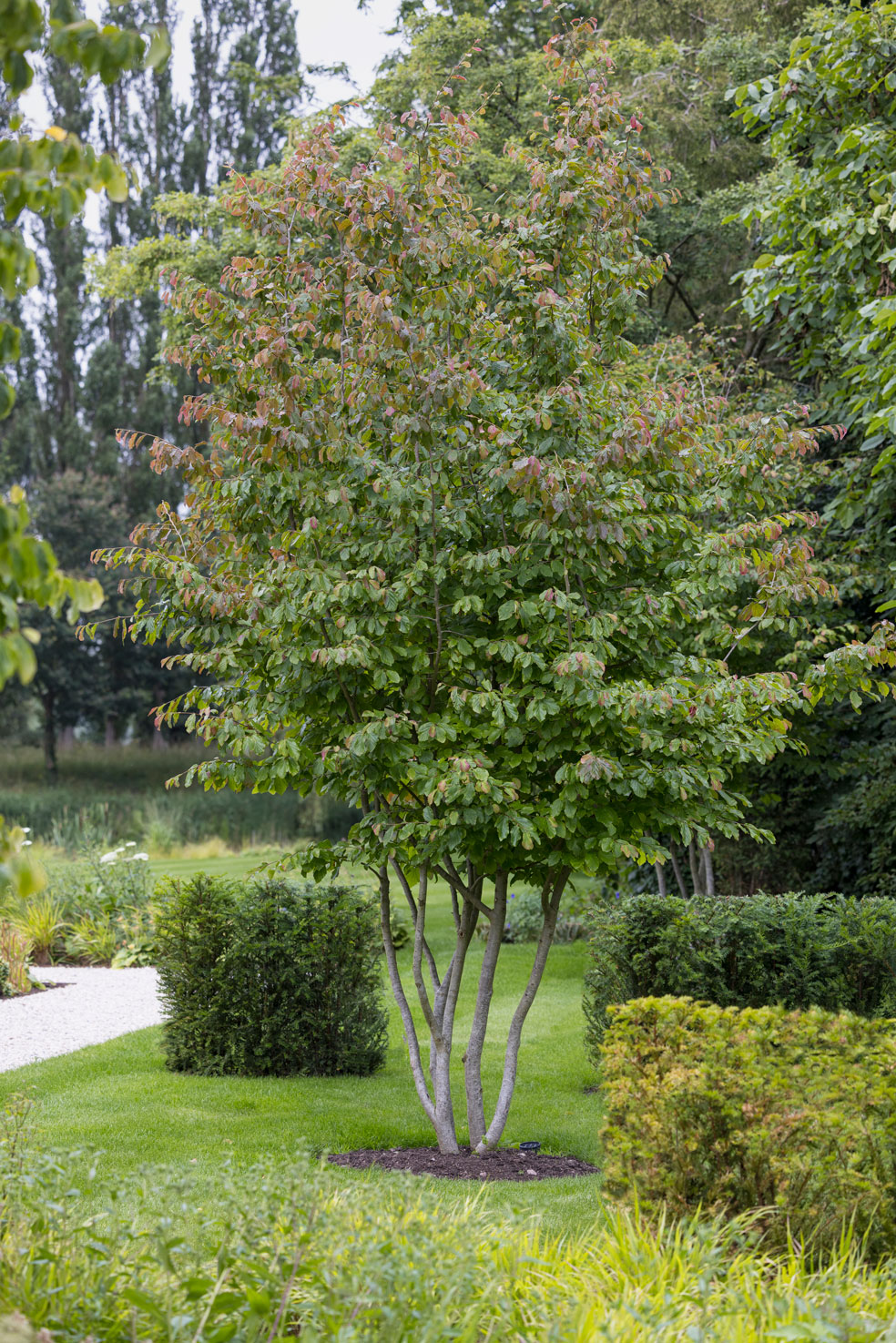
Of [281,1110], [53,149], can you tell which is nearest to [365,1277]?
[53,149]

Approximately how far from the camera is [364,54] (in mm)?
18578

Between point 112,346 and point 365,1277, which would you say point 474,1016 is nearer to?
point 365,1277

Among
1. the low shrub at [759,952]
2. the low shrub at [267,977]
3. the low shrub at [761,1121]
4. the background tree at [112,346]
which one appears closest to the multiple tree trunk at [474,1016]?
the low shrub at [759,952]

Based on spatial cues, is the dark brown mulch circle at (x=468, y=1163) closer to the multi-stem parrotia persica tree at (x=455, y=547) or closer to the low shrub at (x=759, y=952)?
the multi-stem parrotia persica tree at (x=455, y=547)

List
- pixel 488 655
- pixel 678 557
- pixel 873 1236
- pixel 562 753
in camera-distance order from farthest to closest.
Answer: pixel 678 557
pixel 562 753
pixel 488 655
pixel 873 1236

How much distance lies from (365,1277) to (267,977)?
4.53m

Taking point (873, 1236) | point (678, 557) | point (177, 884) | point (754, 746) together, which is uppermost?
point (678, 557)

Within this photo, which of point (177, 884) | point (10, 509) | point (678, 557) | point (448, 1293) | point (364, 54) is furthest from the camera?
point (364, 54)

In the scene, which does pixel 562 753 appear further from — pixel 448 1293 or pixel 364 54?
pixel 364 54

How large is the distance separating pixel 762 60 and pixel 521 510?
11.1 metres

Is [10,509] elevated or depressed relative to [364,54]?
depressed

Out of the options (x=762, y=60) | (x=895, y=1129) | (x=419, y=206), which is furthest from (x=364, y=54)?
(x=895, y=1129)

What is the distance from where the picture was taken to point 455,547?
5.29m

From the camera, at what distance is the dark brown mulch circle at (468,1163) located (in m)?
5.18
